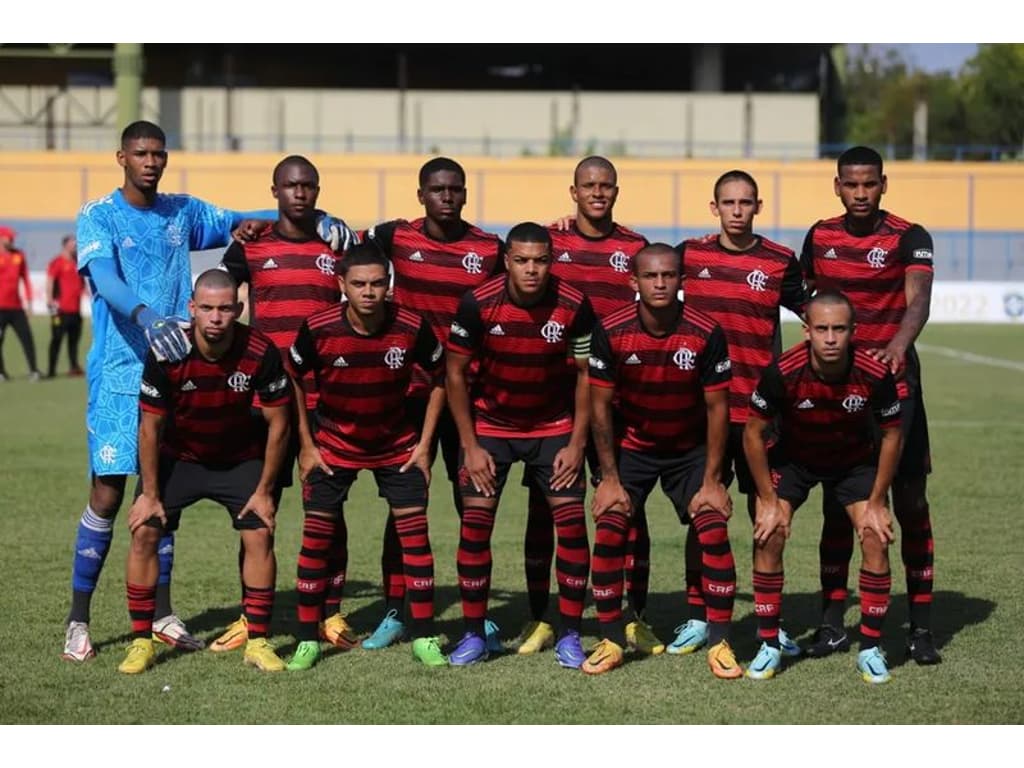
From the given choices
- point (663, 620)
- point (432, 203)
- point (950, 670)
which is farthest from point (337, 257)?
point (950, 670)

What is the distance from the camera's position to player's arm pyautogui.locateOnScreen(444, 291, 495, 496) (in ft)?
22.2

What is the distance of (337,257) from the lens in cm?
730

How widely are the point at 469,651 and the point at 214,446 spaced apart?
1420 mm

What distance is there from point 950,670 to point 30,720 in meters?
3.72

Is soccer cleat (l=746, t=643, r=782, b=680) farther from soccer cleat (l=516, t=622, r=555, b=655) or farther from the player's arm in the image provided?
A: the player's arm

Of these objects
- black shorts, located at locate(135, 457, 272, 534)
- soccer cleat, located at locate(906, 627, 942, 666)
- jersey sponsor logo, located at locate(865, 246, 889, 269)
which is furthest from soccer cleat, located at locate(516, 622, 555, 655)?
jersey sponsor logo, located at locate(865, 246, 889, 269)

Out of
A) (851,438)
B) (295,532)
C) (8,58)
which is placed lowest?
(295,532)

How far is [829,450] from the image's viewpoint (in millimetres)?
6801

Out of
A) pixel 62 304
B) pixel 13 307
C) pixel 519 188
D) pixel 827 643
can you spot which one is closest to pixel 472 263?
pixel 827 643

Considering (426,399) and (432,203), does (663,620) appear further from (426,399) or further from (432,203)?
(432,203)

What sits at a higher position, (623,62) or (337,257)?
(623,62)

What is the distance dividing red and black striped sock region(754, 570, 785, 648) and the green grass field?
0.67 ft

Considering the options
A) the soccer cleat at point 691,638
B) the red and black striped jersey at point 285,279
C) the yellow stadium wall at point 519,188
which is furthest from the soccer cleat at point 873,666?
the yellow stadium wall at point 519,188

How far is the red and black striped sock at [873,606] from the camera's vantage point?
6734mm
